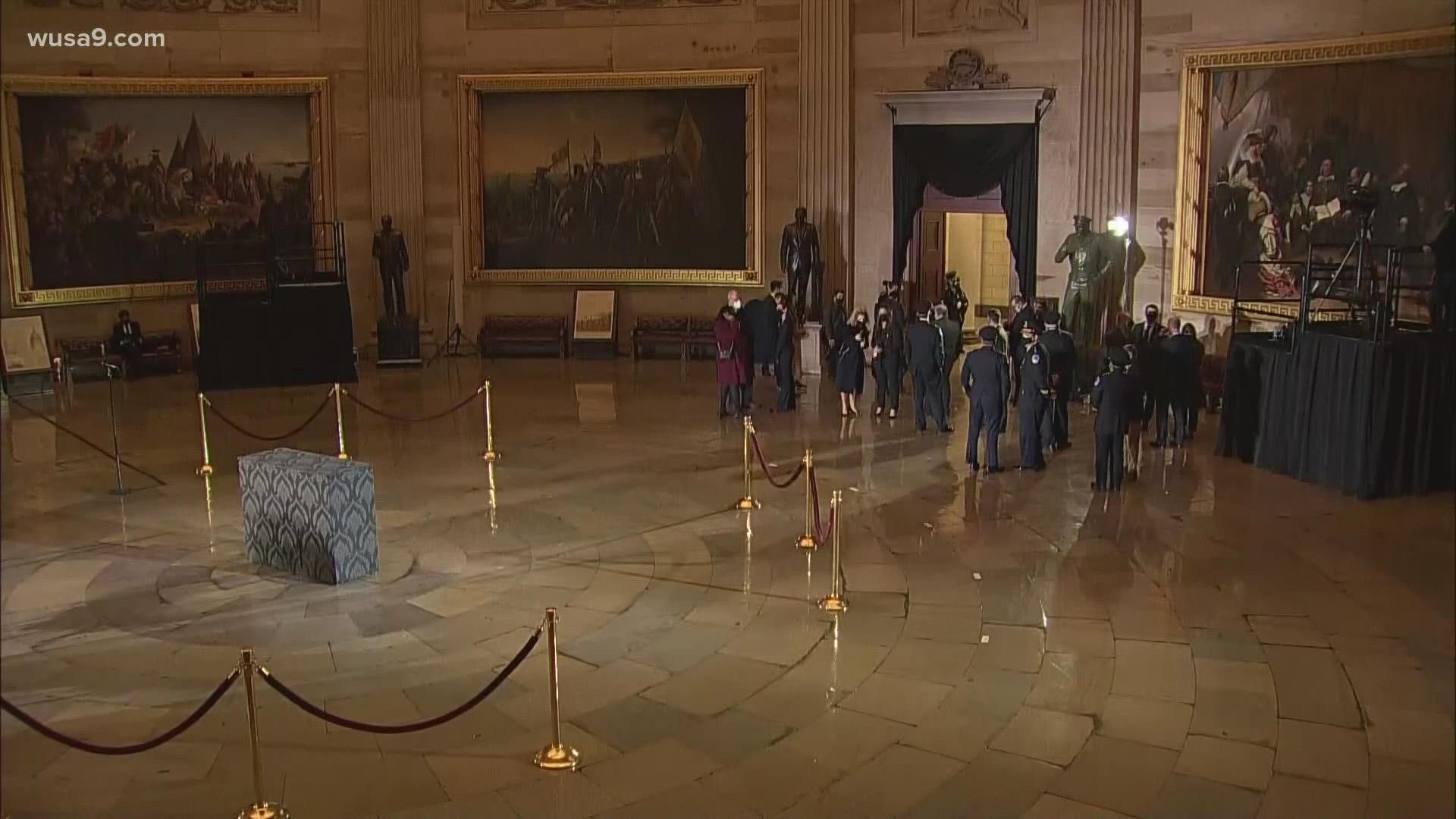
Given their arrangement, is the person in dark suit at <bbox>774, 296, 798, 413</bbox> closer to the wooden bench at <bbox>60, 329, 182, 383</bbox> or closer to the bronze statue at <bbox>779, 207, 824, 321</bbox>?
the bronze statue at <bbox>779, 207, 824, 321</bbox>

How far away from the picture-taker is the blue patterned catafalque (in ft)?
38.0

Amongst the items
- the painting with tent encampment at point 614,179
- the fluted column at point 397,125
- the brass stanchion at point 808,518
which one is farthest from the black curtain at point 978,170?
the brass stanchion at point 808,518

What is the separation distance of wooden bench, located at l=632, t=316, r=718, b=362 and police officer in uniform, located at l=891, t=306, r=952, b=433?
6665mm

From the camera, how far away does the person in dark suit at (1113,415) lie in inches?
567

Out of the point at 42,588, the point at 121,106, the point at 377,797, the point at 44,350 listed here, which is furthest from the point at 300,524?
the point at 121,106

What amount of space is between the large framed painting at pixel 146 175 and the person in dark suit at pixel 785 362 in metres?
9.72

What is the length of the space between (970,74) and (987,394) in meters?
8.46

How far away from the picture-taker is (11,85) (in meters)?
20.9

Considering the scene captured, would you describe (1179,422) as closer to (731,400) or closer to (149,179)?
(731,400)

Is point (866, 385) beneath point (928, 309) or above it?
beneath

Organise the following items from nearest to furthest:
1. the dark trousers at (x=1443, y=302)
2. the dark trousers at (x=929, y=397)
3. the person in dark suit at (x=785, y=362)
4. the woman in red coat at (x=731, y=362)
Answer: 1. the dark trousers at (x=1443, y=302)
2. the dark trousers at (x=929, y=397)
3. the woman in red coat at (x=731, y=362)
4. the person in dark suit at (x=785, y=362)

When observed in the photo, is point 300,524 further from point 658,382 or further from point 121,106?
point 121,106

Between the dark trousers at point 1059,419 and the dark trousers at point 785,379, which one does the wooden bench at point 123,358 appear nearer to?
the dark trousers at point 785,379

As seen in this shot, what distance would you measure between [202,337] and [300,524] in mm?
10136
